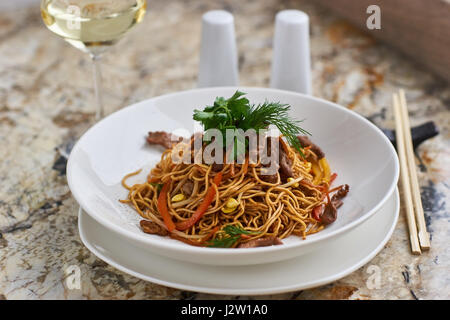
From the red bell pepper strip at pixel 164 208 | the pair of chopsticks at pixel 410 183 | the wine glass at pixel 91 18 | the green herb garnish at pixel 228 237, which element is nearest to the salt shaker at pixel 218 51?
the wine glass at pixel 91 18

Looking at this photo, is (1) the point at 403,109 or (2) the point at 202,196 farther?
(1) the point at 403,109

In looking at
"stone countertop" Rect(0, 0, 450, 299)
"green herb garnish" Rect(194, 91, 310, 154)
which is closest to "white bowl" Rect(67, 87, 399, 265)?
"stone countertop" Rect(0, 0, 450, 299)

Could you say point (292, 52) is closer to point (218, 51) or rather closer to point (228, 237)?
point (218, 51)

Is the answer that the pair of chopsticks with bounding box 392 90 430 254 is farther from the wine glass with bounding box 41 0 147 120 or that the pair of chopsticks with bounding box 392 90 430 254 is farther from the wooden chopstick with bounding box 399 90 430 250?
the wine glass with bounding box 41 0 147 120

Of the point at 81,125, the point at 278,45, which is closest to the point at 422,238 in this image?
the point at 278,45

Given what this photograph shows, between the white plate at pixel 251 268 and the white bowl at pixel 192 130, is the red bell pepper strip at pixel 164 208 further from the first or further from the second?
the white plate at pixel 251 268
